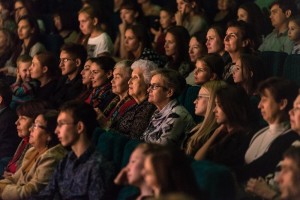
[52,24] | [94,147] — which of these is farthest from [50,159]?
[52,24]

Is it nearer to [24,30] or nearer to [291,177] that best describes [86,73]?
[24,30]

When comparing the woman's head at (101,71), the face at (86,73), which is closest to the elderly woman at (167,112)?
the woman's head at (101,71)

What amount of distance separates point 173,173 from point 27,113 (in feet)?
5.68

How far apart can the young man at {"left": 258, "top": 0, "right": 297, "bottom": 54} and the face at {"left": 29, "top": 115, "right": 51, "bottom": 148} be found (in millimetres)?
1839

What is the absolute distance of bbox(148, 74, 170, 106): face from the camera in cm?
420

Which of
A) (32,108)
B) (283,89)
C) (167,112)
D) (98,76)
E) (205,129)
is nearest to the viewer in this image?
(283,89)

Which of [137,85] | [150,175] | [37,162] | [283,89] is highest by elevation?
[283,89]

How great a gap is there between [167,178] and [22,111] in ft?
5.78

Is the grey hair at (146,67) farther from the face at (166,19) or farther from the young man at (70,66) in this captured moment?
the face at (166,19)

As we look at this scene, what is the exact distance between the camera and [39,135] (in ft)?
13.2

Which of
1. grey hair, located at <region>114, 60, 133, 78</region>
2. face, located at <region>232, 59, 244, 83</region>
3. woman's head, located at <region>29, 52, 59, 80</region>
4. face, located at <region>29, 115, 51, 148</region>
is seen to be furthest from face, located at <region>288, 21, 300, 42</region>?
face, located at <region>29, 115, 51, 148</region>

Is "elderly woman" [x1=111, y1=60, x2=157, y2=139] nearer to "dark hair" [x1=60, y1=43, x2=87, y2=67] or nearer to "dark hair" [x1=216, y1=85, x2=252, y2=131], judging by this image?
"dark hair" [x1=216, y1=85, x2=252, y2=131]

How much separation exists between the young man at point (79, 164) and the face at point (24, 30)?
9.38 ft

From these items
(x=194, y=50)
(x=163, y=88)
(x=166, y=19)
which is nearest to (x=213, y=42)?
(x=194, y=50)
